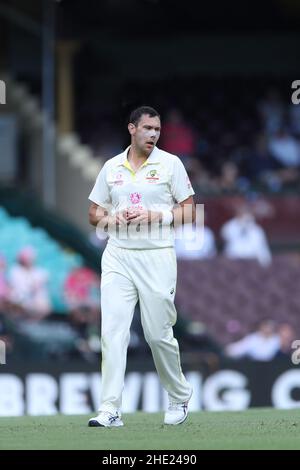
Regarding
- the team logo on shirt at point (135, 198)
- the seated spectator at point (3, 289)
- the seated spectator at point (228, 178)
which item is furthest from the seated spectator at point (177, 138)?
the team logo on shirt at point (135, 198)

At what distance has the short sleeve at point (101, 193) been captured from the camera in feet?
30.8

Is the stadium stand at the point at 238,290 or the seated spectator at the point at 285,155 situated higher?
the seated spectator at the point at 285,155

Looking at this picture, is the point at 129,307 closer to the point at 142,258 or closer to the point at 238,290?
the point at 142,258

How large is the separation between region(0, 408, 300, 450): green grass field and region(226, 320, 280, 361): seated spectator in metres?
6.86

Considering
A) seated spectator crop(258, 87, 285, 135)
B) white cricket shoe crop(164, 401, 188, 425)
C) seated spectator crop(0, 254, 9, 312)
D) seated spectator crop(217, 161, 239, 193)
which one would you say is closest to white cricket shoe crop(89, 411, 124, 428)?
white cricket shoe crop(164, 401, 188, 425)

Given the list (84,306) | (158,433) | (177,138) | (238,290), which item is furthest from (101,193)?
(177,138)

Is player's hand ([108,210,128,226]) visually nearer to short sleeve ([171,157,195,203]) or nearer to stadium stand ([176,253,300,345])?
short sleeve ([171,157,195,203])

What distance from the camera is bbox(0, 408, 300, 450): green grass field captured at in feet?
26.8

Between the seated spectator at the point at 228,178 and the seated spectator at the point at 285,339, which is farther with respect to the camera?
the seated spectator at the point at 228,178

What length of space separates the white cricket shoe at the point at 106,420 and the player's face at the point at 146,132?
172cm

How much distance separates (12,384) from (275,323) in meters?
4.65

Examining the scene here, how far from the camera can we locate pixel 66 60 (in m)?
22.8

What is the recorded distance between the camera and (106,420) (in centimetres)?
919

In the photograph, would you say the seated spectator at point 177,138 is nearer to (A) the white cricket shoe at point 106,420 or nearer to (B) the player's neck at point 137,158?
(B) the player's neck at point 137,158
